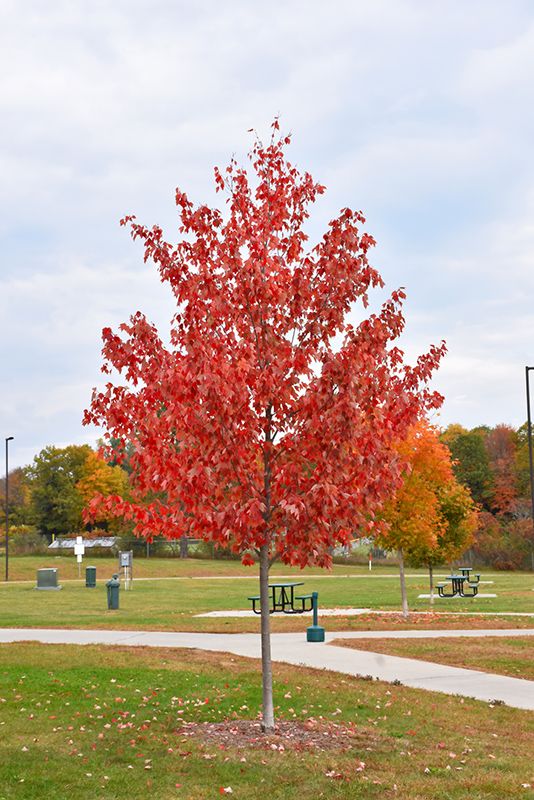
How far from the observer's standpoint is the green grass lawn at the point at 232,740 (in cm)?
743

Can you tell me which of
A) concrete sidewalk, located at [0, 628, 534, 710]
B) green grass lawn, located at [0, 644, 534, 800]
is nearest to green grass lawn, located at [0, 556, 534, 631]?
concrete sidewalk, located at [0, 628, 534, 710]

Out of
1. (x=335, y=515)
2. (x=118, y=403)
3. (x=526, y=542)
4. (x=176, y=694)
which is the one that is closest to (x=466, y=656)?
(x=176, y=694)

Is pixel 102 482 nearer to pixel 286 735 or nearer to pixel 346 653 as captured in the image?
pixel 346 653

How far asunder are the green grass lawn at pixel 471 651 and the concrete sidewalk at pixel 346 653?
1.48 feet

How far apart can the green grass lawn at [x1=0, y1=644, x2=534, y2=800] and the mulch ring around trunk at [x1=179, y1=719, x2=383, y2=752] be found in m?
0.04

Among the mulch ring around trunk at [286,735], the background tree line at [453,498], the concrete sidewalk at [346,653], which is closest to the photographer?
the mulch ring around trunk at [286,735]

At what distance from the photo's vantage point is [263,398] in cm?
883

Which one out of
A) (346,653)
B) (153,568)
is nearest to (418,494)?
(346,653)

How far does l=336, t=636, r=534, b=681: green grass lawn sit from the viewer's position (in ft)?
46.9

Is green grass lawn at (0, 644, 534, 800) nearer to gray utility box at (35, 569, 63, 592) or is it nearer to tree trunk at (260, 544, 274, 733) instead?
tree trunk at (260, 544, 274, 733)

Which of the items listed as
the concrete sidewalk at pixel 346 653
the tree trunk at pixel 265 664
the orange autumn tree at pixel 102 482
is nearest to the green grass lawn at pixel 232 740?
the tree trunk at pixel 265 664

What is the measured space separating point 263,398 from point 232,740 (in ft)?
11.4

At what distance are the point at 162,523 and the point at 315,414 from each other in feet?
6.77

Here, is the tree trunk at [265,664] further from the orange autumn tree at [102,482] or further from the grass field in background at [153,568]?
the orange autumn tree at [102,482]
